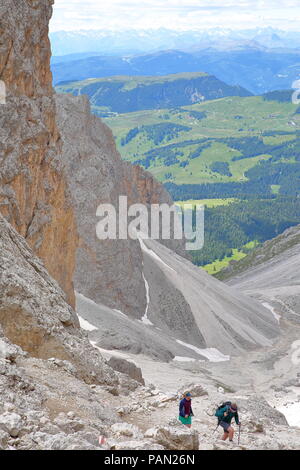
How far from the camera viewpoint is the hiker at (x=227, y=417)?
15928 millimetres

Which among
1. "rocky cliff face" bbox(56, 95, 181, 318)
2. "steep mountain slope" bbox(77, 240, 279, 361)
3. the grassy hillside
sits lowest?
the grassy hillside

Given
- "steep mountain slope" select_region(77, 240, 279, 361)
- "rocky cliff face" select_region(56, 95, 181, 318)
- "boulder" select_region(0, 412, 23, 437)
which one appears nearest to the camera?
"boulder" select_region(0, 412, 23, 437)

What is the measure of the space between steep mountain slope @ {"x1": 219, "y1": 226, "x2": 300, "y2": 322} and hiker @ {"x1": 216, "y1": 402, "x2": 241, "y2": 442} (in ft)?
264

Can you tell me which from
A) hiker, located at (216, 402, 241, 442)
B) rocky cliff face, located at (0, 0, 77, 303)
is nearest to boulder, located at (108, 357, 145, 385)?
rocky cliff face, located at (0, 0, 77, 303)

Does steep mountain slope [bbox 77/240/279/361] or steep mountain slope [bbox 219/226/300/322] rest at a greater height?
steep mountain slope [bbox 77/240/279/361]

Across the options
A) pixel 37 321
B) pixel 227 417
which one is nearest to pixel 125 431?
pixel 227 417

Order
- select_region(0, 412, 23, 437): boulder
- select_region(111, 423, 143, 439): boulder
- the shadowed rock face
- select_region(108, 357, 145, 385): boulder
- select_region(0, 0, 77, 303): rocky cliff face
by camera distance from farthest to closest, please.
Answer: select_region(0, 0, 77, 303): rocky cliff face < select_region(108, 357, 145, 385): boulder < the shadowed rock face < select_region(111, 423, 143, 439): boulder < select_region(0, 412, 23, 437): boulder

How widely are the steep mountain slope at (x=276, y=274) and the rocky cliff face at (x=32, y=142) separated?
64474mm

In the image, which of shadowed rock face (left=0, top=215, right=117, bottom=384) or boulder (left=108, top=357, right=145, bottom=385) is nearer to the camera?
shadowed rock face (left=0, top=215, right=117, bottom=384)

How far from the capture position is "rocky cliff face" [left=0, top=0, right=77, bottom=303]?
113 feet

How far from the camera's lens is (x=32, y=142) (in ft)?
120

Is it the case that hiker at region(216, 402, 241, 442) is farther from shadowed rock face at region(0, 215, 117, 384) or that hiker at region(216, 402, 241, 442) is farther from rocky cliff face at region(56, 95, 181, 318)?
rocky cliff face at region(56, 95, 181, 318)

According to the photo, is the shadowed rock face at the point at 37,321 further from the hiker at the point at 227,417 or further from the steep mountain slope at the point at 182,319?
the steep mountain slope at the point at 182,319

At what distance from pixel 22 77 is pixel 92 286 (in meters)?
34.7
